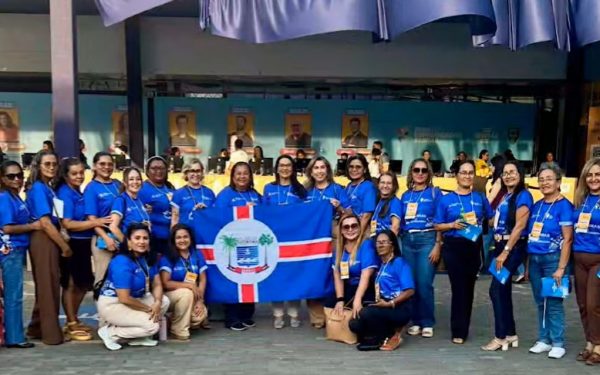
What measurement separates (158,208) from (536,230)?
10.5ft

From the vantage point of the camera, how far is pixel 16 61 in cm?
1248

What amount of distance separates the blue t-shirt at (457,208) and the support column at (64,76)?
179 inches

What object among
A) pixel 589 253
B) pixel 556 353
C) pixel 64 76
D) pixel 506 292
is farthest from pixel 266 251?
pixel 64 76

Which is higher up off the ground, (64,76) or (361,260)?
(64,76)

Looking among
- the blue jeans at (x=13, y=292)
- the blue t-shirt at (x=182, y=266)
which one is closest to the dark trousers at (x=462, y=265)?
the blue t-shirt at (x=182, y=266)

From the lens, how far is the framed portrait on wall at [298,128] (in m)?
14.3

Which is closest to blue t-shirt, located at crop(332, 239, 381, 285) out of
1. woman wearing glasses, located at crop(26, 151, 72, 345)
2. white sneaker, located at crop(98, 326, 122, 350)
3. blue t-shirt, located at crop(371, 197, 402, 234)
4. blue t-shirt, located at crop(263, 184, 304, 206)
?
blue t-shirt, located at crop(371, 197, 402, 234)

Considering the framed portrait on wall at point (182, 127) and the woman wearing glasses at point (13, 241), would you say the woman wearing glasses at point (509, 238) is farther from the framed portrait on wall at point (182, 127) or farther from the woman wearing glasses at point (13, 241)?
the framed portrait on wall at point (182, 127)

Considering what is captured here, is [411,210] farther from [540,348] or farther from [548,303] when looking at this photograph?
[540,348]

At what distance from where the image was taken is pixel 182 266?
17.0ft

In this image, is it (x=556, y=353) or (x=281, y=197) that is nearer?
(x=556, y=353)

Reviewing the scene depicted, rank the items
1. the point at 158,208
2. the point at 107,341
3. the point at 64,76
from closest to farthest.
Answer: the point at 107,341 → the point at 158,208 → the point at 64,76

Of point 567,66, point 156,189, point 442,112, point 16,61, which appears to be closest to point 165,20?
point 16,61

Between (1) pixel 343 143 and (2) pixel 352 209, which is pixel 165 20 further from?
(2) pixel 352 209
